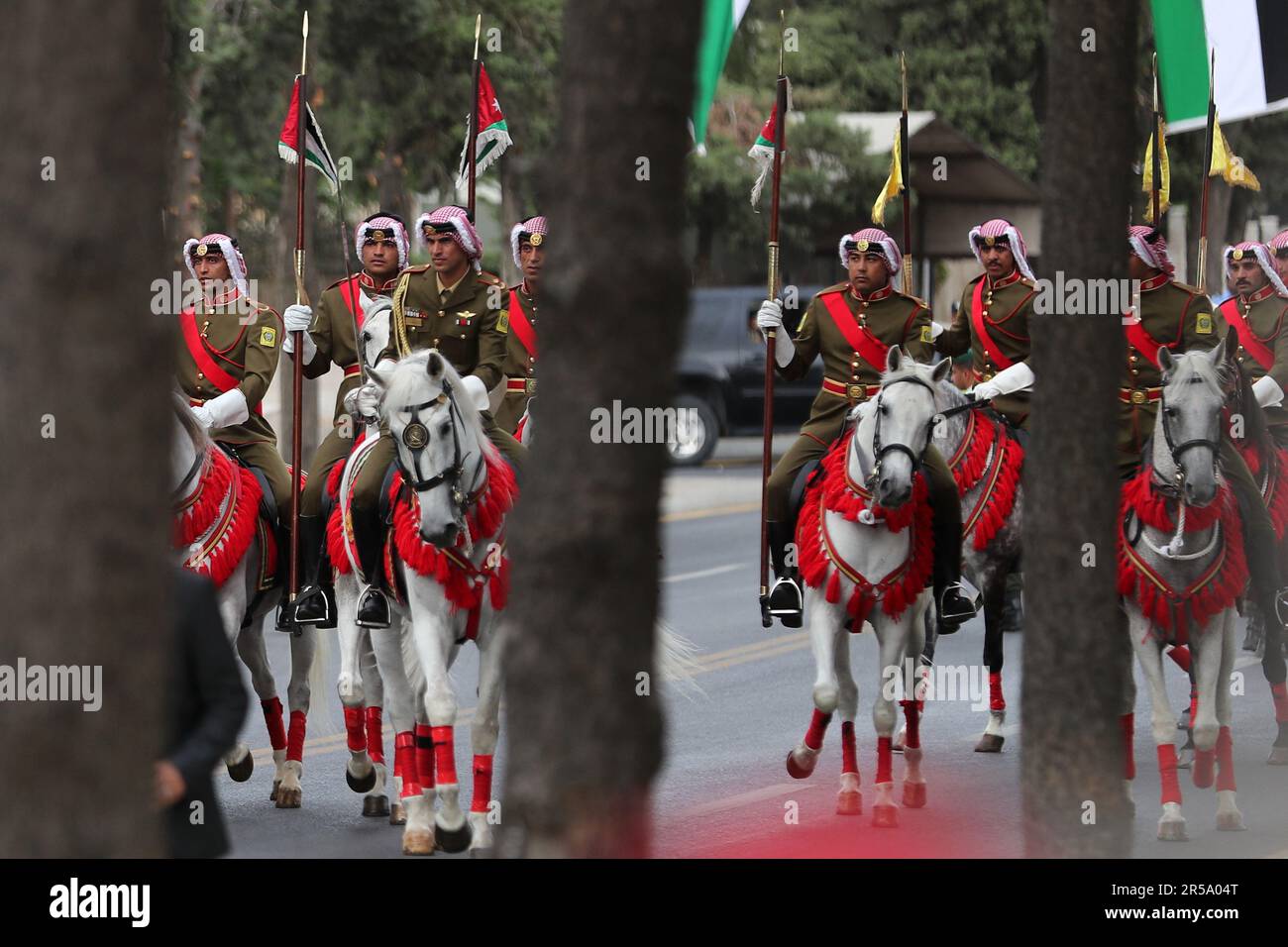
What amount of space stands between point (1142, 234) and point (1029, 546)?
3933mm

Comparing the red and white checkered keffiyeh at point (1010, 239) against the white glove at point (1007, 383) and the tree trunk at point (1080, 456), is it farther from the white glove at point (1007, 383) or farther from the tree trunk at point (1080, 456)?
the tree trunk at point (1080, 456)

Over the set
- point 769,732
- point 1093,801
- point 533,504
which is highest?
point 533,504

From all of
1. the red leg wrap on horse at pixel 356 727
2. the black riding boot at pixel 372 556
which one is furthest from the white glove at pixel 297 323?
the red leg wrap on horse at pixel 356 727

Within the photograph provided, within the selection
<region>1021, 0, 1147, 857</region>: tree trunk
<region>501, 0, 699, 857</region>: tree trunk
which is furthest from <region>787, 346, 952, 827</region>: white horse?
<region>501, 0, 699, 857</region>: tree trunk

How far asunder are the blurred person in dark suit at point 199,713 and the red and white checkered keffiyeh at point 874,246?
5.54m

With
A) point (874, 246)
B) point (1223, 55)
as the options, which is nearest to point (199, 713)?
point (874, 246)

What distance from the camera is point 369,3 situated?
22328 millimetres

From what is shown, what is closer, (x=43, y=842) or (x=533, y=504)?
(x=43, y=842)

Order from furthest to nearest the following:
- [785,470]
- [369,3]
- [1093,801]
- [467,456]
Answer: [369,3] → [785,470] → [467,456] → [1093,801]

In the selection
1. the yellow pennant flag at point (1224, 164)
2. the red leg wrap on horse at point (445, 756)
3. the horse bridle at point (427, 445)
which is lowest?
the red leg wrap on horse at point (445, 756)

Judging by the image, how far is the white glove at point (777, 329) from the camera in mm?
10773

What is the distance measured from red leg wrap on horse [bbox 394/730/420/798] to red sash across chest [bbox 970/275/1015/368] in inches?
169

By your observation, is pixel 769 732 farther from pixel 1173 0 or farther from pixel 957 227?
pixel 957 227

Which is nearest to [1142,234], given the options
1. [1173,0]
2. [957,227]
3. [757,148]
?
[757,148]
